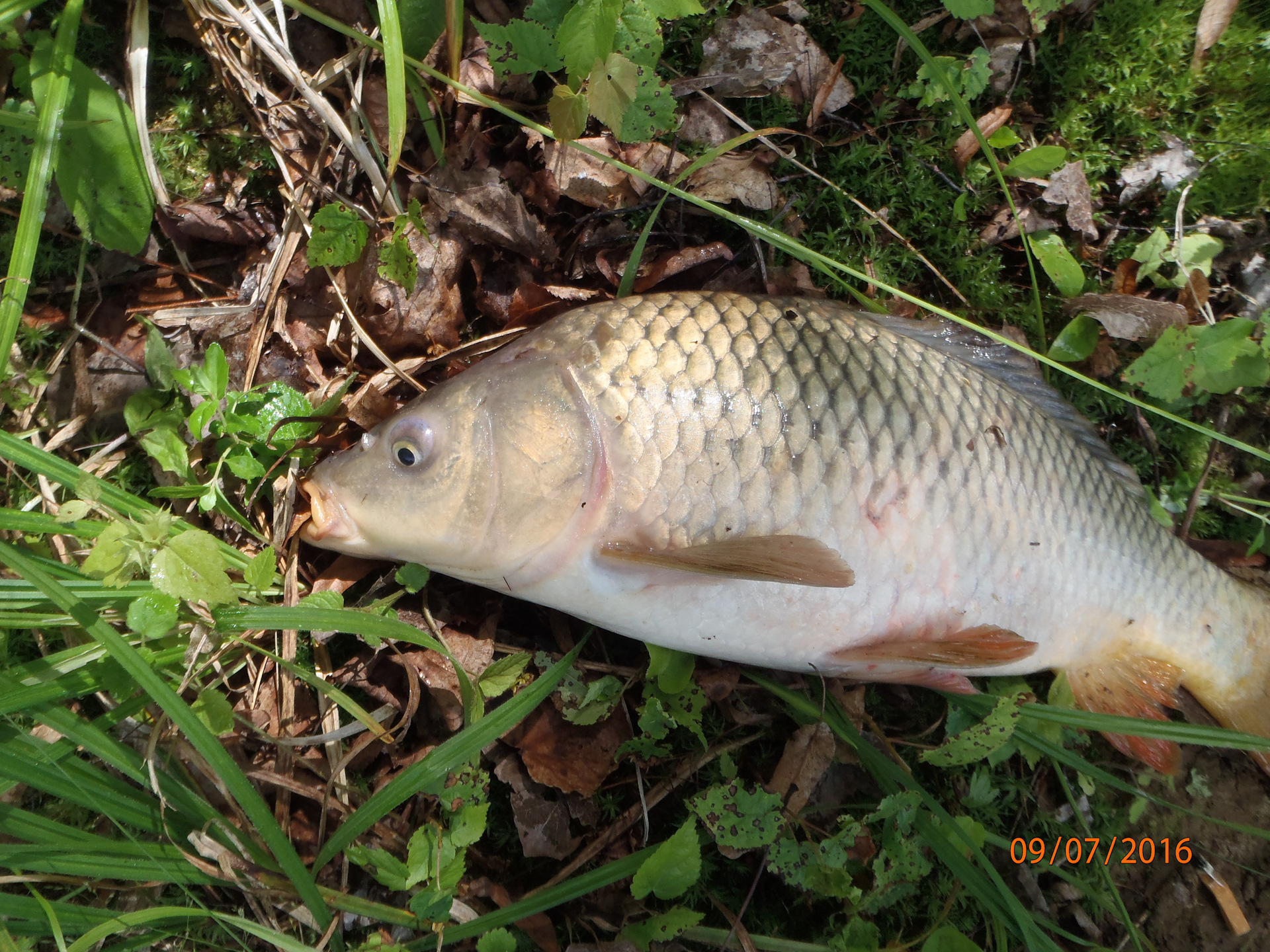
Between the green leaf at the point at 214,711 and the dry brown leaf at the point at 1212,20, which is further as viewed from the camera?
the dry brown leaf at the point at 1212,20

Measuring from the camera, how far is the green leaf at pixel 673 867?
60.6 inches

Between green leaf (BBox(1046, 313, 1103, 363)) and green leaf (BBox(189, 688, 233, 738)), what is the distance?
243 centimetres

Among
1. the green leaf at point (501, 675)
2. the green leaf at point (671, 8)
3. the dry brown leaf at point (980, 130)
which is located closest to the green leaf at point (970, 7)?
the dry brown leaf at point (980, 130)

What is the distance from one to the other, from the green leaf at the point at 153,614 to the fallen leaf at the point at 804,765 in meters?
1.50

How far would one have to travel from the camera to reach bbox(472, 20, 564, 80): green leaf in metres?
1.63

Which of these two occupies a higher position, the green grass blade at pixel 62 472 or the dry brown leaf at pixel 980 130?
the dry brown leaf at pixel 980 130

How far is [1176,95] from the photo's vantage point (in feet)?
7.23

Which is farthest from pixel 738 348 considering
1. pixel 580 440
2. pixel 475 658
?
pixel 475 658

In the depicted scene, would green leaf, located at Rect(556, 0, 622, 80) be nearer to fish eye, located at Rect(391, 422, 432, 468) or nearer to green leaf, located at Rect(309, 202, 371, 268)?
green leaf, located at Rect(309, 202, 371, 268)

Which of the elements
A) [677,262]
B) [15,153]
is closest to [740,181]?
[677,262]

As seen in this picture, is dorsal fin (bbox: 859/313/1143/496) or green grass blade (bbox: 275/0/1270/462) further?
dorsal fin (bbox: 859/313/1143/496)

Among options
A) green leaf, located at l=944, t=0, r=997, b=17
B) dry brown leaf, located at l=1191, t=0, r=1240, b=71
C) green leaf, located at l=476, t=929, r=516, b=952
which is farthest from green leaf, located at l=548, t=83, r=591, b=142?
dry brown leaf, located at l=1191, t=0, r=1240, b=71

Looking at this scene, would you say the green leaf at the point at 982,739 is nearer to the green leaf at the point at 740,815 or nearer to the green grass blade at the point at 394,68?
the green leaf at the point at 740,815

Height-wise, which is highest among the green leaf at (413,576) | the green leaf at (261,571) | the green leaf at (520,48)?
the green leaf at (520,48)
